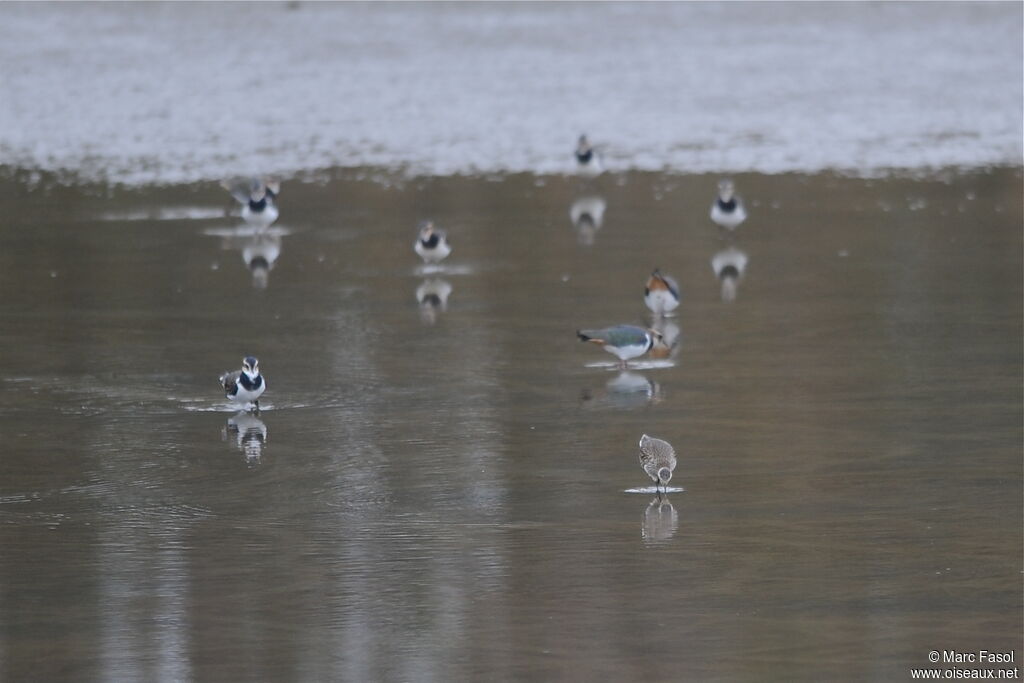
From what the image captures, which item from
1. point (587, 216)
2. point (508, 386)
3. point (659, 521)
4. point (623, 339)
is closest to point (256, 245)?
point (587, 216)

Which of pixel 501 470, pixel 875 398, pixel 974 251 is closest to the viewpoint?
pixel 501 470

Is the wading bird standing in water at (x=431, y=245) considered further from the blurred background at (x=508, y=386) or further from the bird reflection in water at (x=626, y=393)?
the bird reflection in water at (x=626, y=393)

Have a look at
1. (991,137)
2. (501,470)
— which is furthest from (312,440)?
(991,137)

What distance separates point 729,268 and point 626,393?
4.49m

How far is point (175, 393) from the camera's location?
37.9ft

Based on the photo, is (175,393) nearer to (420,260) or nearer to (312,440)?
(312,440)

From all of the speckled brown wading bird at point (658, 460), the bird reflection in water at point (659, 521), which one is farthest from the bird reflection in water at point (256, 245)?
the bird reflection in water at point (659, 521)

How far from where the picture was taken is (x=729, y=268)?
15742mm

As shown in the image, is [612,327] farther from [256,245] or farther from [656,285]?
[256,245]

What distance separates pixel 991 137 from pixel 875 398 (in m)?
13.1

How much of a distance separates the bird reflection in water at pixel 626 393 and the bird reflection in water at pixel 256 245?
14.3ft

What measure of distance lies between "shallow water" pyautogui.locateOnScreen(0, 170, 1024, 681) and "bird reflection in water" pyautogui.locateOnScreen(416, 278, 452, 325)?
50 mm

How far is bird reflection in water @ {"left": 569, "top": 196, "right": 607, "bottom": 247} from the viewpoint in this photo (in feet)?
58.0

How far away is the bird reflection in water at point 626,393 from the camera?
443 inches
